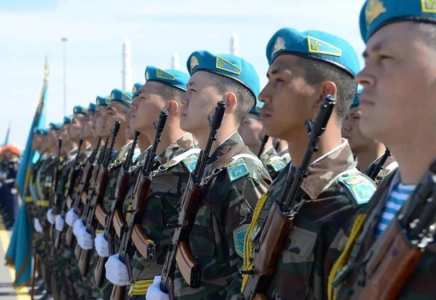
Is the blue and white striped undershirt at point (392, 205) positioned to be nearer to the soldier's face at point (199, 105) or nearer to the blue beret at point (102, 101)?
the soldier's face at point (199, 105)

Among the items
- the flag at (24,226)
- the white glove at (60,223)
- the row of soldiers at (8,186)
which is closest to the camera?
the white glove at (60,223)

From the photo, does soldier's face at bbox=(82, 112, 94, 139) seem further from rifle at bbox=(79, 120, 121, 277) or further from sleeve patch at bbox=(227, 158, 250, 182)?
sleeve patch at bbox=(227, 158, 250, 182)

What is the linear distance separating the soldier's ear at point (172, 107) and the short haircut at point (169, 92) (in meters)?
0.10

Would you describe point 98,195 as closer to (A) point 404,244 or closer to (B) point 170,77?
(B) point 170,77

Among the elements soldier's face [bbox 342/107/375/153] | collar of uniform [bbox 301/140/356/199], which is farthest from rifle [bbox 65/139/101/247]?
collar of uniform [bbox 301/140/356/199]

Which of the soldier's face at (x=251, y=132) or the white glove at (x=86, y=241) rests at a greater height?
the soldier's face at (x=251, y=132)

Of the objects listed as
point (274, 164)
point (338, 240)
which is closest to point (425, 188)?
point (338, 240)

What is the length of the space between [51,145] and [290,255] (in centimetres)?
966

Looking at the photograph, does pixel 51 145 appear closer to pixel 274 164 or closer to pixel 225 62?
pixel 274 164

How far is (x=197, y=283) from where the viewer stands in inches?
129

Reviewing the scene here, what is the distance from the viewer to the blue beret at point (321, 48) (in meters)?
2.70

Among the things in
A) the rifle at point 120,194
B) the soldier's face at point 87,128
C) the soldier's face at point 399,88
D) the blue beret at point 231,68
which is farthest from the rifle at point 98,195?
the soldier's face at point 399,88

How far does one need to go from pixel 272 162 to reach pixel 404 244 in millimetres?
4435

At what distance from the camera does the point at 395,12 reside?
1.91 m
